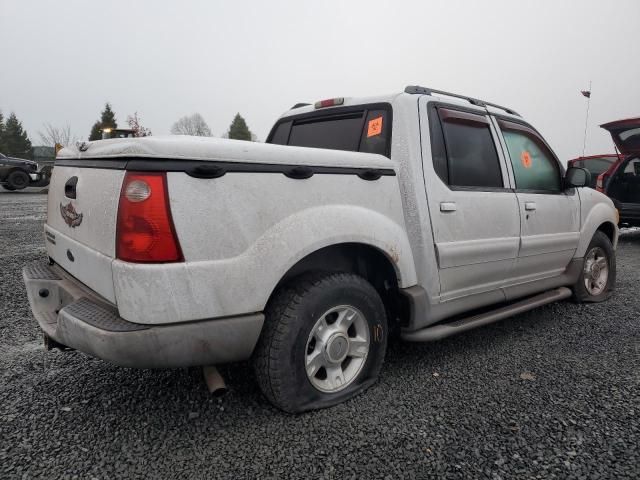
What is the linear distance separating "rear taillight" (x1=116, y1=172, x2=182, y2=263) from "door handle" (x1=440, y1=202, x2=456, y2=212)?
5.22ft

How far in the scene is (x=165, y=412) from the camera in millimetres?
2223

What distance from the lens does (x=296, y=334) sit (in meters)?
2.04

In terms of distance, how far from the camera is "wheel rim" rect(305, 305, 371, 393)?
7.22 ft

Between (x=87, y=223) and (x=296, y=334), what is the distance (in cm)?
113

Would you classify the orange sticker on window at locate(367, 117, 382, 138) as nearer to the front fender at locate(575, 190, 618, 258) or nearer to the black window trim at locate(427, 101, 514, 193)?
the black window trim at locate(427, 101, 514, 193)

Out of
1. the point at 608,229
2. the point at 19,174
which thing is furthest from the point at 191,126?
the point at 608,229

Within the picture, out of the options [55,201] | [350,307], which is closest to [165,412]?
[350,307]

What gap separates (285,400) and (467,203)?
1.66 m

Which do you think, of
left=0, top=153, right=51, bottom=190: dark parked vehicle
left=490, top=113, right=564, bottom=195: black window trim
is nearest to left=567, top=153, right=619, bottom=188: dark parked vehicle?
left=490, top=113, right=564, bottom=195: black window trim

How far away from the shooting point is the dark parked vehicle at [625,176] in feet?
21.2

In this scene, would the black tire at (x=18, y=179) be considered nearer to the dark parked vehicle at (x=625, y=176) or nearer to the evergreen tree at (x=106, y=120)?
the dark parked vehicle at (x=625, y=176)

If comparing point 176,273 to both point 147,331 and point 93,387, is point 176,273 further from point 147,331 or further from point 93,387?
point 93,387

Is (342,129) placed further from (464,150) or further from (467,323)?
(467,323)

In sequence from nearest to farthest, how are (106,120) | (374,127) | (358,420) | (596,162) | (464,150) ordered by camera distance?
(358,420)
(374,127)
(464,150)
(596,162)
(106,120)
